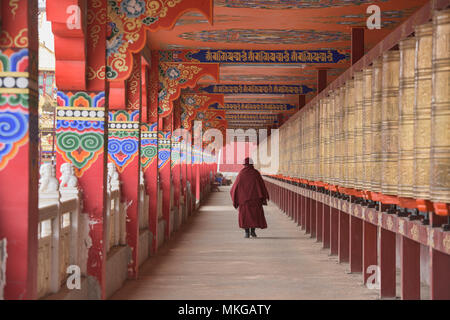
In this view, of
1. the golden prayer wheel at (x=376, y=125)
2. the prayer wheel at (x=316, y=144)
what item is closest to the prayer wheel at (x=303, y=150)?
the prayer wheel at (x=316, y=144)

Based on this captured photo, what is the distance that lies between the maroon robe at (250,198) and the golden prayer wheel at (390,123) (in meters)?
Answer: 6.71

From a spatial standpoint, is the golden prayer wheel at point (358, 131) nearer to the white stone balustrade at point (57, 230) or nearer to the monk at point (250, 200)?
the white stone balustrade at point (57, 230)

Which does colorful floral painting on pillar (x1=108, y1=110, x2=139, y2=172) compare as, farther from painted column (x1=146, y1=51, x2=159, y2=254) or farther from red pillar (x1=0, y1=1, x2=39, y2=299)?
red pillar (x1=0, y1=1, x2=39, y2=299)

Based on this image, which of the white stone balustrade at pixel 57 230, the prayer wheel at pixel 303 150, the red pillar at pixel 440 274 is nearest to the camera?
the red pillar at pixel 440 274

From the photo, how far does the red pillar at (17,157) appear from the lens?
3.45m

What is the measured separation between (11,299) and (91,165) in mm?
2538

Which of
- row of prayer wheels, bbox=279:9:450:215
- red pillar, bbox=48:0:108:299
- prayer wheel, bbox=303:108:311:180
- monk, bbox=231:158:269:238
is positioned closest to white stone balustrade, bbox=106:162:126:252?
red pillar, bbox=48:0:108:299

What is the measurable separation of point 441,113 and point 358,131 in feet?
9.28

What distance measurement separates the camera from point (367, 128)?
6.09 m

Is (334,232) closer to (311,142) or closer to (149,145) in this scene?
(311,142)

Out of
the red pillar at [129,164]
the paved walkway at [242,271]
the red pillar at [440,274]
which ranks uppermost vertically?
the red pillar at [129,164]

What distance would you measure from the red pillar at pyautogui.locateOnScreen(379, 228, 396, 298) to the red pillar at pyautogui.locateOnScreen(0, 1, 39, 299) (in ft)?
12.4

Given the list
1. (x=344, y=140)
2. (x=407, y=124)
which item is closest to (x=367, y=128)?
(x=344, y=140)

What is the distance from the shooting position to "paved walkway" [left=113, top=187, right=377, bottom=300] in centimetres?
654
